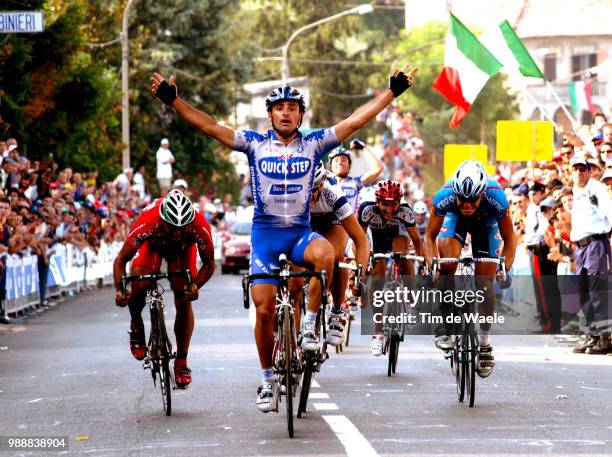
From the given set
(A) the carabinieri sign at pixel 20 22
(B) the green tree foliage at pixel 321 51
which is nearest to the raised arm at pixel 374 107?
(A) the carabinieri sign at pixel 20 22

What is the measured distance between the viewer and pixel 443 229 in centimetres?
1451

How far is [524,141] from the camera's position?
1296 inches

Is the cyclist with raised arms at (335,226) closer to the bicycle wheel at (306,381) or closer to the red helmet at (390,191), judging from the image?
the bicycle wheel at (306,381)

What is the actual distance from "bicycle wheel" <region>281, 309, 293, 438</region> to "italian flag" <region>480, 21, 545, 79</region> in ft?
56.7

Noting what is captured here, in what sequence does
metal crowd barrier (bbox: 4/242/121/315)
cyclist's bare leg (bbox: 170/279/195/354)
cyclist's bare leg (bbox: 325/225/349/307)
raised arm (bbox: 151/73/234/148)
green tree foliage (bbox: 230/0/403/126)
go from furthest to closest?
green tree foliage (bbox: 230/0/403/126), metal crowd barrier (bbox: 4/242/121/315), cyclist's bare leg (bbox: 325/225/349/307), cyclist's bare leg (bbox: 170/279/195/354), raised arm (bbox: 151/73/234/148)

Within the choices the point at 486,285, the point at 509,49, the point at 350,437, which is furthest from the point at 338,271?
the point at 509,49

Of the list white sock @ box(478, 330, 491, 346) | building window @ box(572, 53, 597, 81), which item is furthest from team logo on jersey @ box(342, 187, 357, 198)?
building window @ box(572, 53, 597, 81)

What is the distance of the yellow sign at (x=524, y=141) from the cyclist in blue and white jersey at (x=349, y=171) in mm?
12071

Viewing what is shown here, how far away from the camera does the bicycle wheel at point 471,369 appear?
13320mm

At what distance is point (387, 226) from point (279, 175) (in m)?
5.22

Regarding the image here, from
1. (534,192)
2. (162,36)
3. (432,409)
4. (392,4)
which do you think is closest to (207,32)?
(162,36)

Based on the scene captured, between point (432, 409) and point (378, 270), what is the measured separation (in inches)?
174

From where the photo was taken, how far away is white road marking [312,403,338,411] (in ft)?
43.2

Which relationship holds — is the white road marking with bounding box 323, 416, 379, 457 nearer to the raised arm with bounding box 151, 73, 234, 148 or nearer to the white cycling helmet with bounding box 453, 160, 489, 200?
the raised arm with bounding box 151, 73, 234, 148
